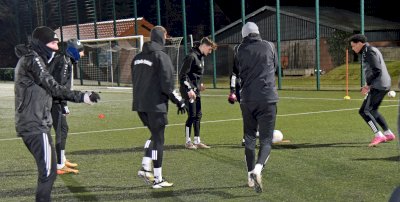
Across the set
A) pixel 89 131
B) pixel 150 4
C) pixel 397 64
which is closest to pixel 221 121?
pixel 89 131

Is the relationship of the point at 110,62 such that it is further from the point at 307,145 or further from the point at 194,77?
the point at 307,145

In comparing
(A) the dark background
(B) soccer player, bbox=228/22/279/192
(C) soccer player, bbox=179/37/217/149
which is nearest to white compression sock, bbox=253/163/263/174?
(B) soccer player, bbox=228/22/279/192

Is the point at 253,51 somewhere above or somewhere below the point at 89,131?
above

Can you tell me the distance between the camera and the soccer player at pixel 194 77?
36.6 feet

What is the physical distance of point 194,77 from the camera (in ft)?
37.5

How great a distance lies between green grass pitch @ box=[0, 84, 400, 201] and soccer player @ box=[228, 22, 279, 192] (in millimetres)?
595

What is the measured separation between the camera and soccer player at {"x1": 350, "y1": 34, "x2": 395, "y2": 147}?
35.6 feet

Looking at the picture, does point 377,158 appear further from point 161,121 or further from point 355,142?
point 161,121

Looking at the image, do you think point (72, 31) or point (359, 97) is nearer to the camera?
point (359, 97)

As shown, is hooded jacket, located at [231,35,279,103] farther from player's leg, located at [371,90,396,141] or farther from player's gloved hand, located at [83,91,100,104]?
player's leg, located at [371,90,396,141]

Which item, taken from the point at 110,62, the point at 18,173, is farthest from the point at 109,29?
the point at 18,173

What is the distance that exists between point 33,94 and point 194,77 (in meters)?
5.52

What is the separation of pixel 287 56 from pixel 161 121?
118 ft

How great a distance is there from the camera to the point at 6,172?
9.62 meters
